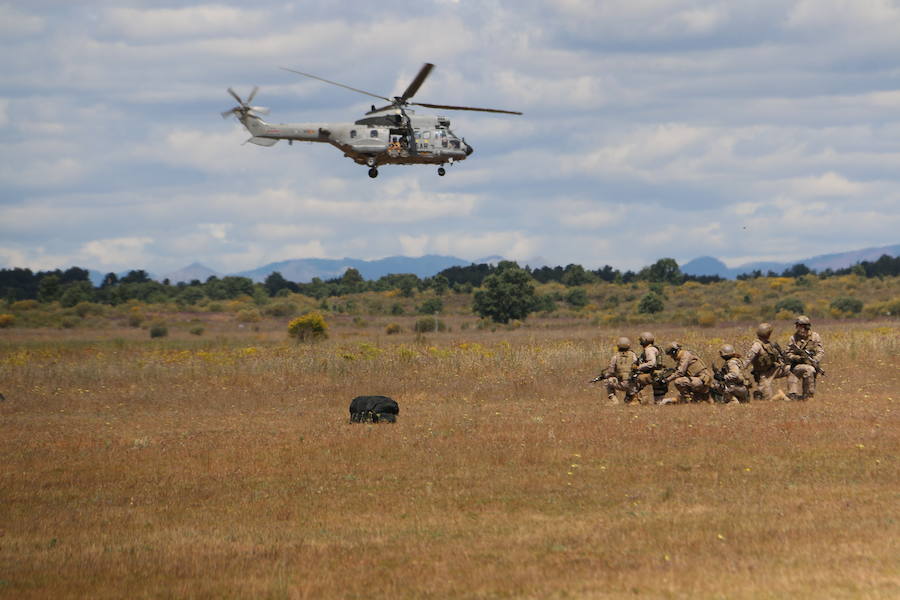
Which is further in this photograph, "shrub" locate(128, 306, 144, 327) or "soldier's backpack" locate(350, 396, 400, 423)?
"shrub" locate(128, 306, 144, 327)

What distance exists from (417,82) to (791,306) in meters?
58.3

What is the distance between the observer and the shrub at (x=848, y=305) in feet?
268

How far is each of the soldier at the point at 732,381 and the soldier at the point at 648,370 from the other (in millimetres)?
1381

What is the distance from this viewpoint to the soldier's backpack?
22281 millimetres

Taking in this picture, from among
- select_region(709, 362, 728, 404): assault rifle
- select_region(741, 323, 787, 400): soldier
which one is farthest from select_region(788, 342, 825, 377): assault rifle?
select_region(709, 362, 728, 404): assault rifle

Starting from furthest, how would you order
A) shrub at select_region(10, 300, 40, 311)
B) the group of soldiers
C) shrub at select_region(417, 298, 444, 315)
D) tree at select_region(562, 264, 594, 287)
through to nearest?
tree at select_region(562, 264, 594, 287), shrub at select_region(417, 298, 444, 315), shrub at select_region(10, 300, 40, 311), the group of soldiers

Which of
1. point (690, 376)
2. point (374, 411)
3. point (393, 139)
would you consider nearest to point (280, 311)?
point (393, 139)

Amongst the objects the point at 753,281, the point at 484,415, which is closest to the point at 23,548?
the point at 484,415

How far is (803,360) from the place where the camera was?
77.8 feet

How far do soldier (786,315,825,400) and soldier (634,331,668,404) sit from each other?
293cm

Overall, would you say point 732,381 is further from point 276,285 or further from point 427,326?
point 276,285

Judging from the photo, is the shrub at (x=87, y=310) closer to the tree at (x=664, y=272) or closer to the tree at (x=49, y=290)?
the tree at (x=49, y=290)

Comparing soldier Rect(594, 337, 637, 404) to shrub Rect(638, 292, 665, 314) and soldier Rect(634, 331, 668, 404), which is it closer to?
soldier Rect(634, 331, 668, 404)

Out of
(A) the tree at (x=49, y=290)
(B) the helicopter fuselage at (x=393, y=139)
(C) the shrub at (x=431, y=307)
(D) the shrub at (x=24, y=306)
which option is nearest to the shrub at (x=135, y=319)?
(D) the shrub at (x=24, y=306)
